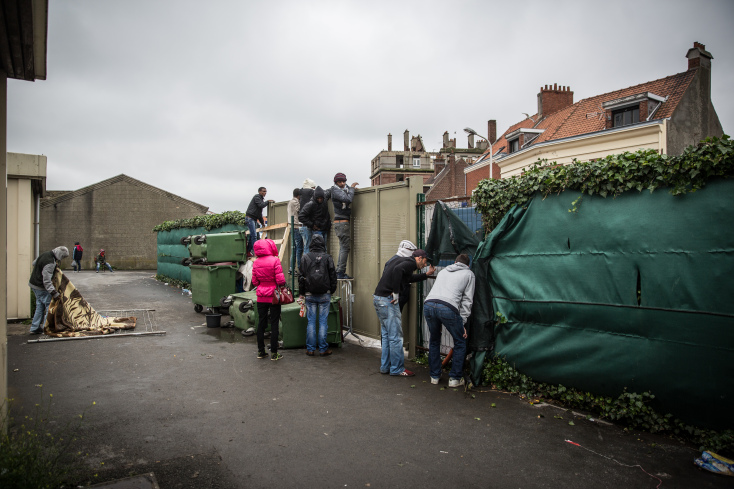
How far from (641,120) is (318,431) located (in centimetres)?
2542

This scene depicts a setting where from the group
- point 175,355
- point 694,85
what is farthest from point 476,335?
point 694,85

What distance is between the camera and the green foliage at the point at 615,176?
4430 mm

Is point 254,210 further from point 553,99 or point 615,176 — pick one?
point 553,99

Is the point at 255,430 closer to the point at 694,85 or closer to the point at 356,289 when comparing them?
the point at 356,289

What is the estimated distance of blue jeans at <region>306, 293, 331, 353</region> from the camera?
26.1ft

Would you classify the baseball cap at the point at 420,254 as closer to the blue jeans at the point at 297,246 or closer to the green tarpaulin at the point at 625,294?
the green tarpaulin at the point at 625,294

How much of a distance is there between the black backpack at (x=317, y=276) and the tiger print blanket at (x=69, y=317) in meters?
4.98

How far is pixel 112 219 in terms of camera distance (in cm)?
3409

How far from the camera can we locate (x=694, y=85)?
2392 centimetres

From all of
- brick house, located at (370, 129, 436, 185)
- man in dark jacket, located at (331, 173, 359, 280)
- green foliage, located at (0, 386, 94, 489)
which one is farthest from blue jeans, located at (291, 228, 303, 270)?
brick house, located at (370, 129, 436, 185)

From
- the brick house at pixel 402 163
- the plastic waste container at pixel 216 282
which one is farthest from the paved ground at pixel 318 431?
the brick house at pixel 402 163

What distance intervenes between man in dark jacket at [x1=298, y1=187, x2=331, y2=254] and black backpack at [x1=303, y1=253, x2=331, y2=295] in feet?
5.78

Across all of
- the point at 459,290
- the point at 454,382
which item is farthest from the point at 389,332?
the point at 459,290

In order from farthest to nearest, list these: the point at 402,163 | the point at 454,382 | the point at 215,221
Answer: the point at 402,163 → the point at 215,221 → the point at 454,382
